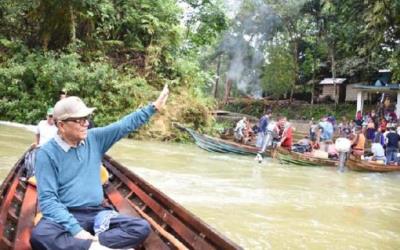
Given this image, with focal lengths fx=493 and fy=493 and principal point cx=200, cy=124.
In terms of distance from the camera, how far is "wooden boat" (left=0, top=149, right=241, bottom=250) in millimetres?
3709

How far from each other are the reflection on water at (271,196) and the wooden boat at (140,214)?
1840 millimetres

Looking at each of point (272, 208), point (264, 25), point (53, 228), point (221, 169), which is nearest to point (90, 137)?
point (53, 228)

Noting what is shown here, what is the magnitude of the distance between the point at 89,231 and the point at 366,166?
457 inches

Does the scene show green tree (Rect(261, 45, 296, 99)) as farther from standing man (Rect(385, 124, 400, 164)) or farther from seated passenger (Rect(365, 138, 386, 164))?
standing man (Rect(385, 124, 400, 164))

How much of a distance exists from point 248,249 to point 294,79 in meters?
27.7

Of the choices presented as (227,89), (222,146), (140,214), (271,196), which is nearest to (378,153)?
(222,146)

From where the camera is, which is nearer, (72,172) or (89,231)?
(72,172)

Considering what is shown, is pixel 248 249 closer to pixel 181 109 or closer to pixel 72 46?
pixel 181 109

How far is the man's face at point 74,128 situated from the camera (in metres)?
3.25

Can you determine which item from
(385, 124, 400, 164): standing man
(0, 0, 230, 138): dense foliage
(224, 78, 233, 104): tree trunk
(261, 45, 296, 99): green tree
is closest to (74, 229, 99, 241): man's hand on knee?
(385, 124, 400, 164): standing man

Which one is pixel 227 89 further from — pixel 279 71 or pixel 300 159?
pixel 300 159

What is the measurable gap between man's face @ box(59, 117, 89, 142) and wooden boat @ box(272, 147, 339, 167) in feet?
38.2

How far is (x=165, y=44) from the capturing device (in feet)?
68.6

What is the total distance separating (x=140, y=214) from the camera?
459cm
